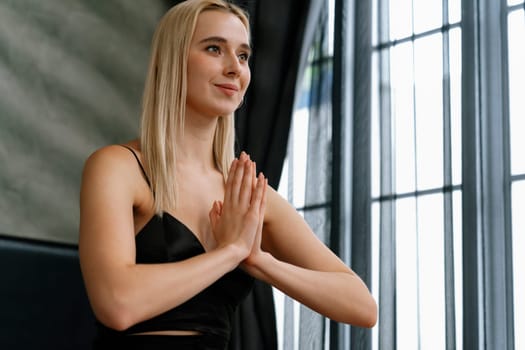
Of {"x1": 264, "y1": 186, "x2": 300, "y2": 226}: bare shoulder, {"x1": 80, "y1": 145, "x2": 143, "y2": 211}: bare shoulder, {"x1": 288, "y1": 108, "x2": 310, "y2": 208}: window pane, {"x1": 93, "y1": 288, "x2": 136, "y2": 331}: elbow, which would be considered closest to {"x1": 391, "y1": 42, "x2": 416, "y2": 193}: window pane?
{"x1": 288, "y1": 108, "x2": 310, "y2": 208}: window pane

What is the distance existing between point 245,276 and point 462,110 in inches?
47.9

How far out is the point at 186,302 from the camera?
1957mm

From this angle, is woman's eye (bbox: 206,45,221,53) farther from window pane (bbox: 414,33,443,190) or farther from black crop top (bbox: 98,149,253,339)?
window pane (bbox: 414,33,443,190)

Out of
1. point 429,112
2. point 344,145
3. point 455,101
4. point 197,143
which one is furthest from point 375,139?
point 197,143

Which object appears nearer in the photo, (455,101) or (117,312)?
(117,312)

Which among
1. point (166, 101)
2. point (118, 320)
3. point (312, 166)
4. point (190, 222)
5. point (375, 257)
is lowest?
point (118, 320)

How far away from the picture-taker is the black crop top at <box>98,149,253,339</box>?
1926mm

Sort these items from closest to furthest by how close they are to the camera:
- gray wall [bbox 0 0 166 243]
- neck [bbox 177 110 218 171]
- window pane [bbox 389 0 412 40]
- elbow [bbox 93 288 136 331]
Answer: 1. elbow [bbox 93 288 136 331]
2. neck [bbox 177 110 218 171]
3. window pane [bbox 389 0 412 40]
4. gray wall [bbox 0 0 166 243]

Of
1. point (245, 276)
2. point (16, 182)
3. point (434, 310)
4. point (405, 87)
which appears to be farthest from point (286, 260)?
point (16, 182)

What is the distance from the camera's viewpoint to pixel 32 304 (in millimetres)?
3307

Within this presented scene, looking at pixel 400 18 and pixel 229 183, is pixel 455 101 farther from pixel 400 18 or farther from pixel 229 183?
pixel 229 183

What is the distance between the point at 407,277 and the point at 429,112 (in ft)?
1.99

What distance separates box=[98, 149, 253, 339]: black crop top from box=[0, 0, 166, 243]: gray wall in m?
1.88

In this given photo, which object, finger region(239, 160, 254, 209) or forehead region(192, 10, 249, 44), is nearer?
finger region(239, 160, 254, 209)
